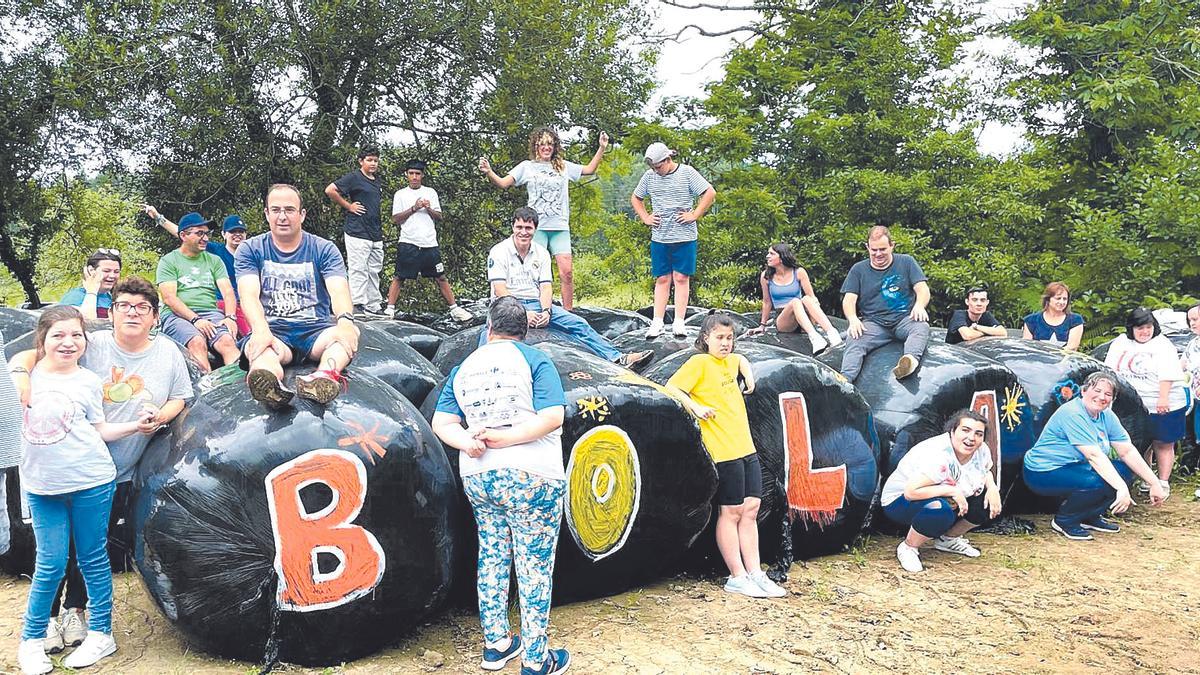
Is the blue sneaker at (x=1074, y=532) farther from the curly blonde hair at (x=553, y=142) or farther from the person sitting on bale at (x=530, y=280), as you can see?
the curly blonde hair at (x=553, y=142)

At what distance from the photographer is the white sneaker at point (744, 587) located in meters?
5.83

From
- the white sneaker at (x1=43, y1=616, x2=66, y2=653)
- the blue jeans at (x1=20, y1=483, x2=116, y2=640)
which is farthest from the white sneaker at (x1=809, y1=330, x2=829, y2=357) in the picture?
the white sneaker at (x1=43, y1=616, x2=66, y2=653)

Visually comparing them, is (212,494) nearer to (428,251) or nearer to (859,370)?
Answer: (859,370)

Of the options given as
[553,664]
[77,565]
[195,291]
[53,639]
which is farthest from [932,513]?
[195,291]

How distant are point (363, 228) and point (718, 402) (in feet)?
19.2

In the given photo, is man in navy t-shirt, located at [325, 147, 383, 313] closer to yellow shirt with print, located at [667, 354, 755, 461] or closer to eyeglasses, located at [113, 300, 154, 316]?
eyeglasses, located at [113, 300, 154, 316]

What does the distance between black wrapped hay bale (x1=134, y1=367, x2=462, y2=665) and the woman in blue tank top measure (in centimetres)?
460

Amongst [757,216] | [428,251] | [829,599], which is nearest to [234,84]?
[428,251]

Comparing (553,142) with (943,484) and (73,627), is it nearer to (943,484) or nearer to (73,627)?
(943,484)

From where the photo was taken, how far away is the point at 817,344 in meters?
8.09

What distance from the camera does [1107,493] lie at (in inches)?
293

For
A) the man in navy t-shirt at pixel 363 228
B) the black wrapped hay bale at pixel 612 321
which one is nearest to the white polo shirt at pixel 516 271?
the black wrapped hay bale at pixel 612 321

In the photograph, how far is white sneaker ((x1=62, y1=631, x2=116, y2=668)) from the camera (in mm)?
4543

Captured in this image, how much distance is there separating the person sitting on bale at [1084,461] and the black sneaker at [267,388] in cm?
587
